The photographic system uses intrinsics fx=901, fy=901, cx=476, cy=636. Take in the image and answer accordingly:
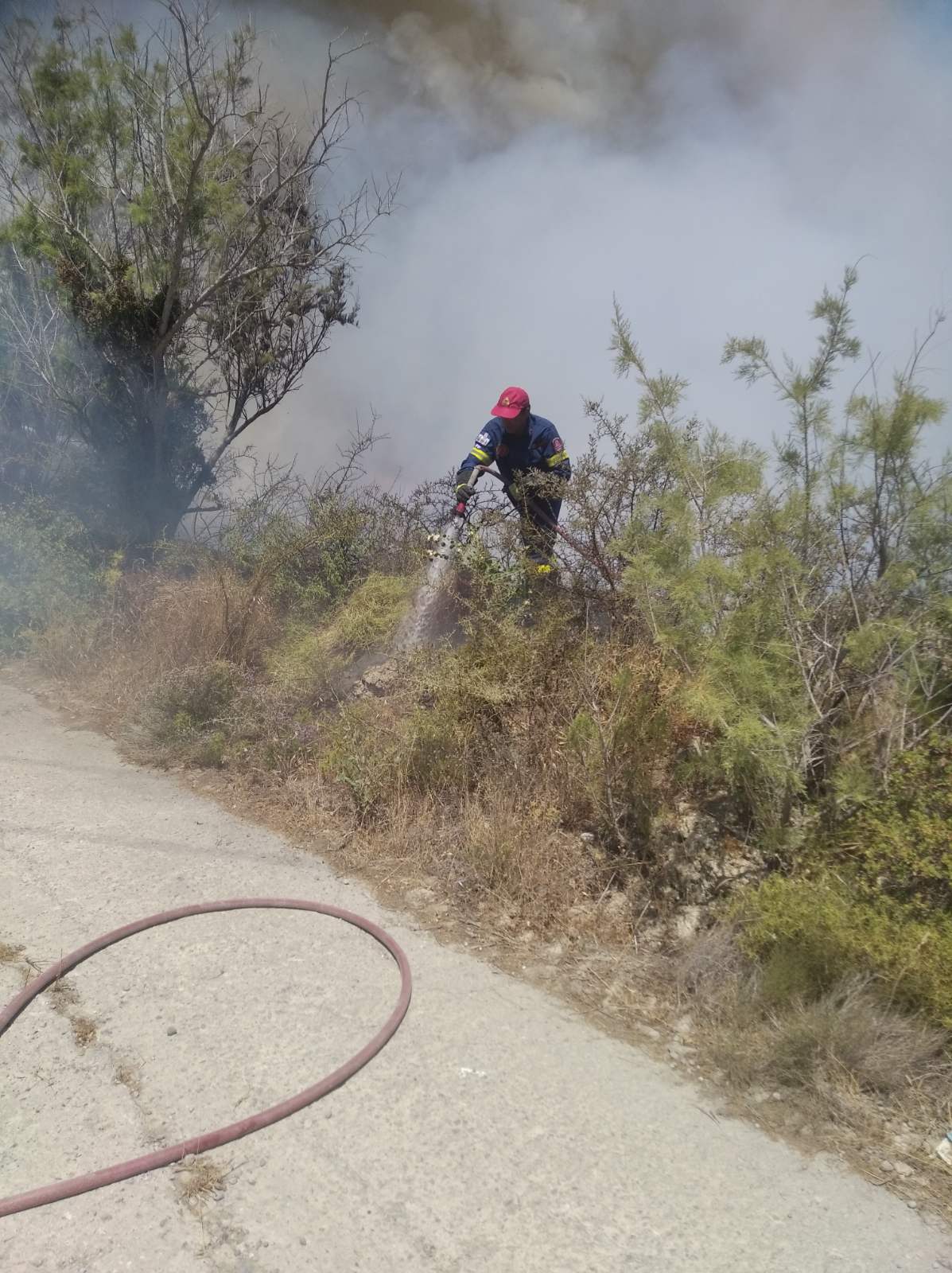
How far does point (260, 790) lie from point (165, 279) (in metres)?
7.43

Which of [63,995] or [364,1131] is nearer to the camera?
[364,1131]

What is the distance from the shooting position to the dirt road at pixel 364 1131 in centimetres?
230

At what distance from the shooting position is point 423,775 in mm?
4934

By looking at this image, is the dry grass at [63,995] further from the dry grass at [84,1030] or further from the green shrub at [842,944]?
the green shrub at [842,944]

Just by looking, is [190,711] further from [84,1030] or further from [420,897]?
[84,1030]

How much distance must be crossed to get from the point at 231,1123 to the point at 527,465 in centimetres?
481

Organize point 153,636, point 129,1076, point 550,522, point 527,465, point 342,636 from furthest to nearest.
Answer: point 153,636
point 342,636
point 527,465
point 550,522
point 129,1076

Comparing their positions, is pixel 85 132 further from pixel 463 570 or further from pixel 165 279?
pixel 463 570

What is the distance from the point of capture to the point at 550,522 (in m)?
6.05

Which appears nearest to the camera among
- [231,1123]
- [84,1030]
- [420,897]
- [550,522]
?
[231,1123]

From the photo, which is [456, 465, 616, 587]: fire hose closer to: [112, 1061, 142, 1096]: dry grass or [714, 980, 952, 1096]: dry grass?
[714, 980, 952, 1096]: dry grass

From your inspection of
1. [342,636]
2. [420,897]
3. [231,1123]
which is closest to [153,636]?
[342,636]

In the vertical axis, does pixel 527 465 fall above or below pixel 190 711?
above

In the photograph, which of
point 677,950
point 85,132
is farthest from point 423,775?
point 85,132
